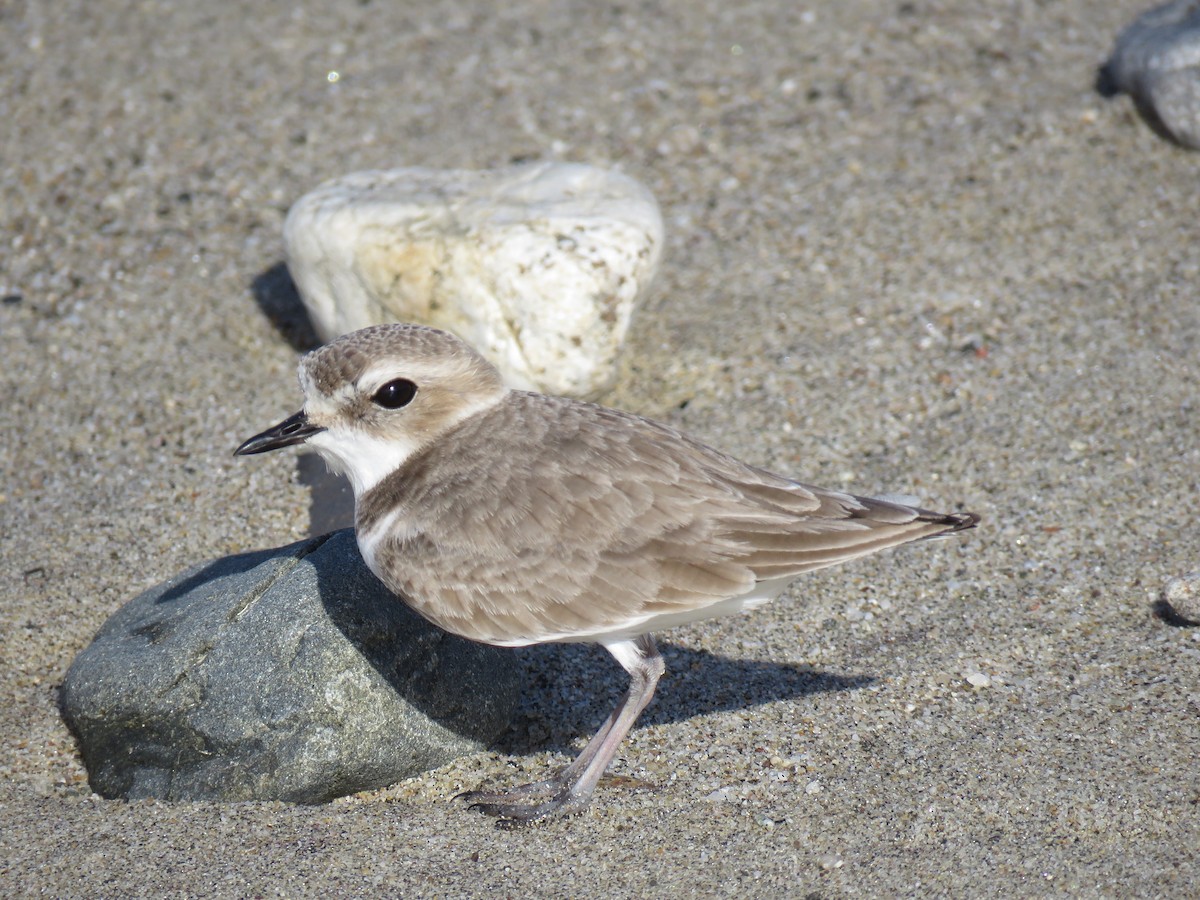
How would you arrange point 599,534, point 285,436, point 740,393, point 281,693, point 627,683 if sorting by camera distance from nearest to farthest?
point 599,534
point 281,693
point 285,436
point 627,683
point 740,393

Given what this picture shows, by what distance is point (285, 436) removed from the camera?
4289mm

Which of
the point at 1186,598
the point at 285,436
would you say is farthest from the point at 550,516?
the point at 1186,598

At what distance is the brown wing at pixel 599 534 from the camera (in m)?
3.93

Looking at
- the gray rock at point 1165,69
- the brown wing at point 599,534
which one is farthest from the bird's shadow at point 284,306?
the gray rock at point 1165,69

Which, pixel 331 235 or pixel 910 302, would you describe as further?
pixel 910 302

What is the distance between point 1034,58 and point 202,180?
17.3 ft

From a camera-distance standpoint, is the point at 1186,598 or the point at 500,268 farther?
the point at 500,268

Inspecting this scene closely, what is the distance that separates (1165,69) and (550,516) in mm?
5141

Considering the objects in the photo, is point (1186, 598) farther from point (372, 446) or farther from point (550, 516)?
point (372, 446)

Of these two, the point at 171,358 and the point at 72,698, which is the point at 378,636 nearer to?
the point at 72,698

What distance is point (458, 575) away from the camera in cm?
400

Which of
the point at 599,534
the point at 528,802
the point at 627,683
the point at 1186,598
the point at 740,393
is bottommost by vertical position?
the point at 627,683

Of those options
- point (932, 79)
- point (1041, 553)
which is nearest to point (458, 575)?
point (1041, 553)

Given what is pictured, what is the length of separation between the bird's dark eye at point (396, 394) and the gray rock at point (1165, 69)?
515 centimetres
